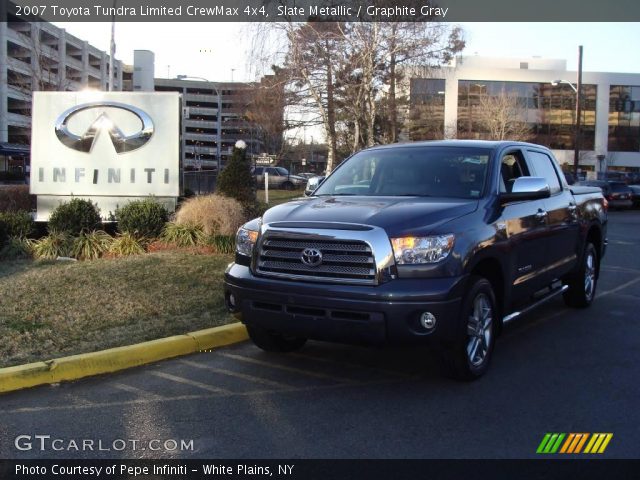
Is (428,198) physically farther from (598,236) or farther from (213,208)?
(213,208)

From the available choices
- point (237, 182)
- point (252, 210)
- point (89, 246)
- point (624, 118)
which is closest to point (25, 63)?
point (237, 182)

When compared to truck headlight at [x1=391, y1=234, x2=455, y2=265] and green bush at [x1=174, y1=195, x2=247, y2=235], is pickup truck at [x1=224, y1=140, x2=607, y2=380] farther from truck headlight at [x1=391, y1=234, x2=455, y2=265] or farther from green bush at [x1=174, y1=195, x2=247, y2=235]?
green bush at [x1=174, y1=195, x2=247, y2=235]

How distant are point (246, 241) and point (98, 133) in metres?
9.57

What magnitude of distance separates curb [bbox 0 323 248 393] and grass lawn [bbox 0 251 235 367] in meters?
0.24

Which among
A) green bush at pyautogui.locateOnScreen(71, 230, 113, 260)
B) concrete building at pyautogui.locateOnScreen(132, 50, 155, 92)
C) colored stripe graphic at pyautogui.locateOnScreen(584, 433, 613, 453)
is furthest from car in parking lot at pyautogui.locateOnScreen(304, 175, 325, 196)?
concrete building at pyautogui.locateOnScreen(132, 50, 155, 92)

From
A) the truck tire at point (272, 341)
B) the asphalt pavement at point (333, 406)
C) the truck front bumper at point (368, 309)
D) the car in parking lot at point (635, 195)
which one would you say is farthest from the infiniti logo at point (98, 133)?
the car in parking lot at point (635, 195)

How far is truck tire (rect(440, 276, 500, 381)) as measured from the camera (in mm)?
4740

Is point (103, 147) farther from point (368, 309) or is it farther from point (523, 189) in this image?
point (368, 309)

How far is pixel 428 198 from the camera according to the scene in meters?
5.34

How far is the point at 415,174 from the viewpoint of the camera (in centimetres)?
585

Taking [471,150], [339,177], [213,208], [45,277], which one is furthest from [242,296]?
[213,208]

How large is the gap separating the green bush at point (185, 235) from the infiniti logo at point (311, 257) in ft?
21.2

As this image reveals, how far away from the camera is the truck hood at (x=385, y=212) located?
4.64m
